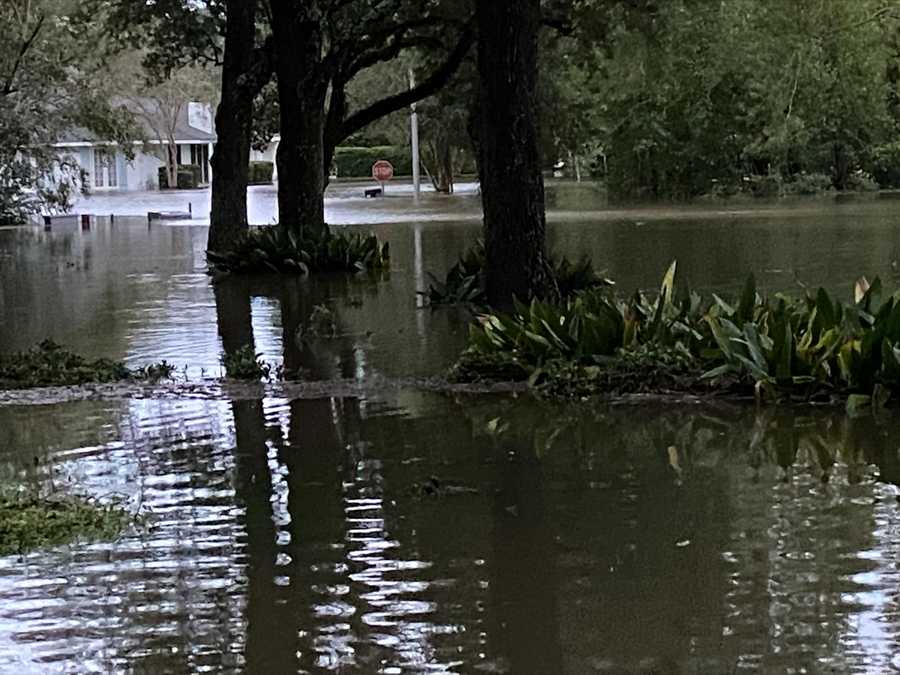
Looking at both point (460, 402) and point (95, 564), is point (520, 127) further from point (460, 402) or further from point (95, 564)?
point (95, 564)

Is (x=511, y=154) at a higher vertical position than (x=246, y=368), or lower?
higher

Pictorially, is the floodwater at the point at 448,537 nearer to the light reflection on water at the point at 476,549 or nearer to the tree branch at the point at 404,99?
the light reflection on water at the point at 476,549

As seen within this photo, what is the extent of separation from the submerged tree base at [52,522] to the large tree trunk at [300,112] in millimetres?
15462

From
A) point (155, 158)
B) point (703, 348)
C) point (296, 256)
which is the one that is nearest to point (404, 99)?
point (296, 256)

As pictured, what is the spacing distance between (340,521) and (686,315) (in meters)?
4.68

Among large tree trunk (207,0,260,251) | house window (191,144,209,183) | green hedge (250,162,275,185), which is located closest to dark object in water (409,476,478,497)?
large tree trunk (207,0,260,251)

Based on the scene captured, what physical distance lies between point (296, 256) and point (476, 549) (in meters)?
16.6

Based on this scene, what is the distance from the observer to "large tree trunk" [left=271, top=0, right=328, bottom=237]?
70.8 ft

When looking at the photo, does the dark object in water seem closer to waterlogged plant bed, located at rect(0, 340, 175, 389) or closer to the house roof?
waterlogged plant bed, located at rect(0, 340, 175, 389)

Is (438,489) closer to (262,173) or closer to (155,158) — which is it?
(155,158)

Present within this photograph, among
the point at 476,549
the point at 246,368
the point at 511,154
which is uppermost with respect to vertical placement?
the point at 511,154

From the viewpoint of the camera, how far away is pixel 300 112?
2225 centimetres

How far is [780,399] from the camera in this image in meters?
9.43

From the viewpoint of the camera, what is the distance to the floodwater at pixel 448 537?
5047 mm
